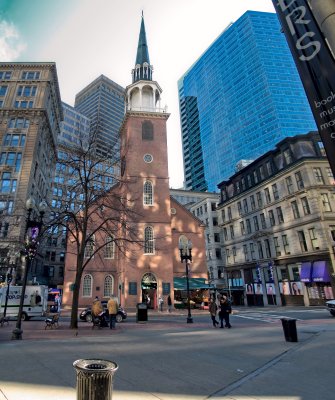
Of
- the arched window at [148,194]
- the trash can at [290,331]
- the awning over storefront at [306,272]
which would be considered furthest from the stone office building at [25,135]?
the trash can at [290,331]

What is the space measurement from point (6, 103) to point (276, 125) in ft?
248

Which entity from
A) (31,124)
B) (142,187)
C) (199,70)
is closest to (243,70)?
(199,70)

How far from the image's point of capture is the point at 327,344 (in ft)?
33.9

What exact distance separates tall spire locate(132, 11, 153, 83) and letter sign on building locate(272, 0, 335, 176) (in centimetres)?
4149

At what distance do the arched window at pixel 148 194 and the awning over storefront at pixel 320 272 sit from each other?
72.2 feet

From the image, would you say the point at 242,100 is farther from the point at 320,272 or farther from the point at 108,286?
the point at 108,286

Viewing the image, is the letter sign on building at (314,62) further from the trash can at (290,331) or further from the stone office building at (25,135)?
the stone office building at (25,135)

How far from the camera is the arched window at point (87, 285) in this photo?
36656 mm

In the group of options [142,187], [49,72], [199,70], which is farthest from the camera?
[199,70]

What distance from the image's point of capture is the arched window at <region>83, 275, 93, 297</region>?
120 ft

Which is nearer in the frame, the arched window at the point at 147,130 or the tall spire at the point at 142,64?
the arched window at the point at 147,130

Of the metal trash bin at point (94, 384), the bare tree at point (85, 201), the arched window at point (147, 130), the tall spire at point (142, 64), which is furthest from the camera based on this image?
the tall spire at point (142, 64)

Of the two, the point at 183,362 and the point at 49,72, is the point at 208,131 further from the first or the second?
the point at 183,362

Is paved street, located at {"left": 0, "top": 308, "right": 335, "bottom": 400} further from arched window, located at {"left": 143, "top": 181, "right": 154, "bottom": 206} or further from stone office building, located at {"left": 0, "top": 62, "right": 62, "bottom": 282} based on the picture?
stone office building, located at {"left": 0, "top": 62, "right": 62, "bottom": 282}
